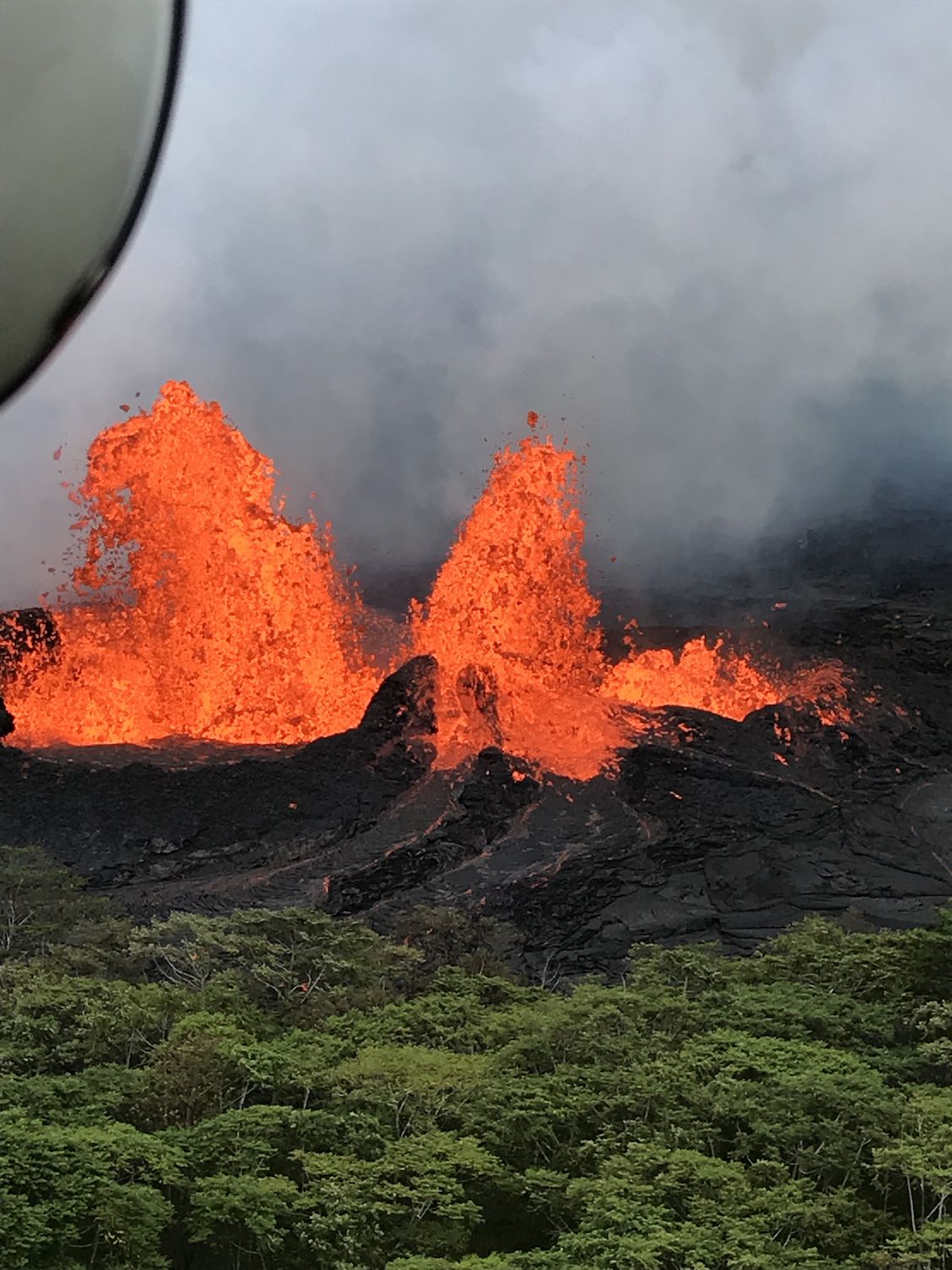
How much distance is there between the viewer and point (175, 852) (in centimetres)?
1191

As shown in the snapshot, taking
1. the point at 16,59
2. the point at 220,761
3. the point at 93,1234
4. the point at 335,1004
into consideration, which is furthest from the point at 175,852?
the point at 16,59

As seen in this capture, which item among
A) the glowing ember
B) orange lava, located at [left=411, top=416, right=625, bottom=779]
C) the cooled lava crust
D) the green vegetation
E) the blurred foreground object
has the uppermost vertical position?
orange lava, located at [left=411, top=416, right=625, bottom=779]

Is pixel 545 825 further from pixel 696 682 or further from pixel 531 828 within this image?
pixel 696 682

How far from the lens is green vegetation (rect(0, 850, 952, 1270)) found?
18.6 ft

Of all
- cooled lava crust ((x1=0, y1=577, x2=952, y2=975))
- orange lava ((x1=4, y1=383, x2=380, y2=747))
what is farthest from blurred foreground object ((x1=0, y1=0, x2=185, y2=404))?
orange lava ((x1=4, y1=383, x2=380, y2=747))

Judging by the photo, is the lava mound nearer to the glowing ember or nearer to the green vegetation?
the glowing ember

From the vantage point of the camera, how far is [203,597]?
17344 mm

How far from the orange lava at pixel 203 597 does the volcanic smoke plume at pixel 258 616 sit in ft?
0.07

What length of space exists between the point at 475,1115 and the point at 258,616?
11.3m

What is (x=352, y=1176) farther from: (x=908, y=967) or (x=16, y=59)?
(x=16, y=59)

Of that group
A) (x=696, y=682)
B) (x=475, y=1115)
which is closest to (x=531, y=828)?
(x=696, y=682)

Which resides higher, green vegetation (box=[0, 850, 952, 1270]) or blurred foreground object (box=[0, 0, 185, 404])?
blurred foreground object (box=[0, 0, 185, 404])

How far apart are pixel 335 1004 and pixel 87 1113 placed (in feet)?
6.72

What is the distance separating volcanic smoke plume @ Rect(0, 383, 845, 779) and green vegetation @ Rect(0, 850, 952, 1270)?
6624 millimetres
